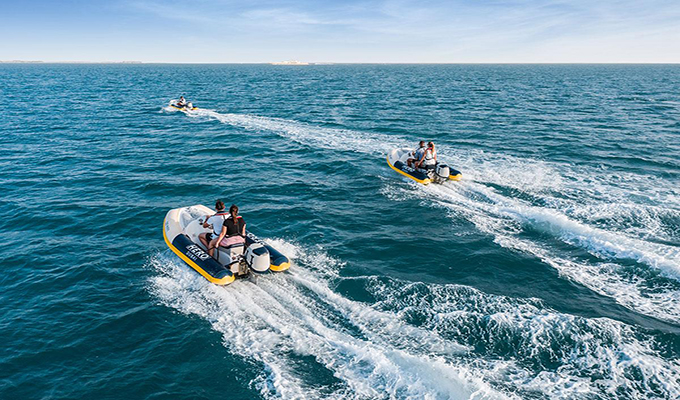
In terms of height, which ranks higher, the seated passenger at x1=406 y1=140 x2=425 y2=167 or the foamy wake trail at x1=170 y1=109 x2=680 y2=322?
the seated passenger at x1=406 y1=140 x2=425 y2=167

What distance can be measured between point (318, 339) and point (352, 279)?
115 inches

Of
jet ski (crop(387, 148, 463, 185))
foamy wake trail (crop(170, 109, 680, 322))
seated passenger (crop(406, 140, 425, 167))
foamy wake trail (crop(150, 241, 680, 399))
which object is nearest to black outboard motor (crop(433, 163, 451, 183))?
jet ski (crop(387, 148, 463, 185))

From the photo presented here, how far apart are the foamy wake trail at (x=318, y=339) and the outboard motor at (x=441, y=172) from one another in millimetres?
10125

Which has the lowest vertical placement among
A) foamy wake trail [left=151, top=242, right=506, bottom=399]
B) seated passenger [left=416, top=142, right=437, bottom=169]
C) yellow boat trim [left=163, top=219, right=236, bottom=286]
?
foamy wake trail [left=151, top=242, right=506, bottom=399]

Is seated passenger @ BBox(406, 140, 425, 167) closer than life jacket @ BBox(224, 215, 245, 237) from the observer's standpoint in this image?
No

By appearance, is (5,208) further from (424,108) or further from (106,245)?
(424,108)

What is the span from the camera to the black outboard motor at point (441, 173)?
63.7 feet

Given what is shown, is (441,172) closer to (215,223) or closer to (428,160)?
(428,160)

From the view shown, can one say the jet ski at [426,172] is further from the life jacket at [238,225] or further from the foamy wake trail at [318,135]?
the life jacket at [238,225]

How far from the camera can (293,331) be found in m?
9.55

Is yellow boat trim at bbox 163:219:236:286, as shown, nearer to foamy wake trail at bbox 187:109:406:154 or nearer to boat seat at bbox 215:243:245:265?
boat seat at bbox 215:243:245:265

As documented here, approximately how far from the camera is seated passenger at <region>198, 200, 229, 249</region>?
12.1 m

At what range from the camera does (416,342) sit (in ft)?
30.0

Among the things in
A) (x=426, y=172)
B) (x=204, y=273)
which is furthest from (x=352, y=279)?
(x=426, y=172)
